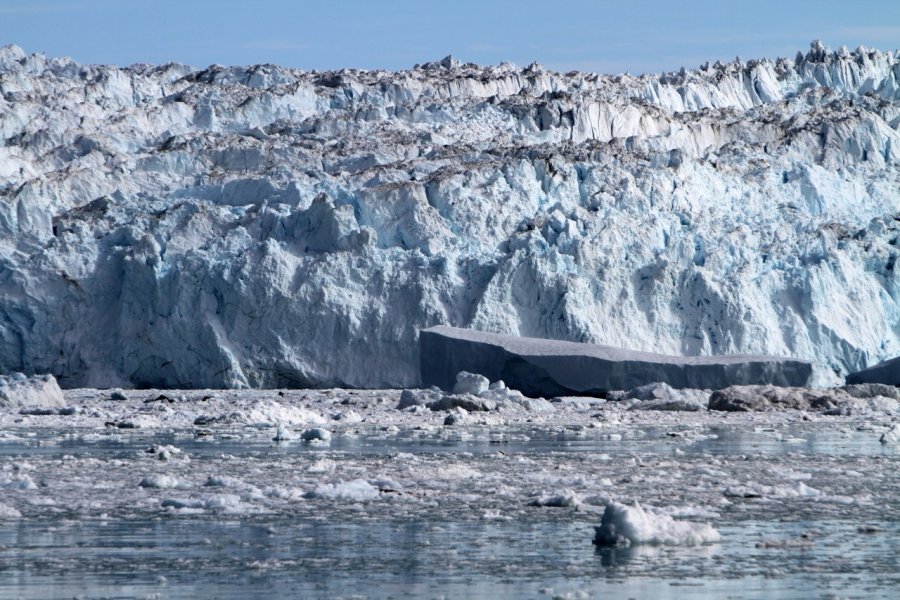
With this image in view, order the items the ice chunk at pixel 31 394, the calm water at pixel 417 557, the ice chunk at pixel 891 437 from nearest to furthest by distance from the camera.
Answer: the calm water at pixel 417 557, the ice chunk at pixel 891 437, the ice chunk at pixel 31 394

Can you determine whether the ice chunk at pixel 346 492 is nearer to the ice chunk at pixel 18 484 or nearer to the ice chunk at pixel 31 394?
the ice chunk at pixel 18 484

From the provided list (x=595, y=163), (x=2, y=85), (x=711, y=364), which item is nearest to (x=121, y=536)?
(x=711, y=364)

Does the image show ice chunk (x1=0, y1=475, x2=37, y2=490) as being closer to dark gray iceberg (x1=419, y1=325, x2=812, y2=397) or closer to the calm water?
the calm water

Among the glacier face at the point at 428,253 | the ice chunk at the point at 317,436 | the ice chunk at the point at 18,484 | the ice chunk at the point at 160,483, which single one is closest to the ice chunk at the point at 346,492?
the ice chunk at the point at 160,483

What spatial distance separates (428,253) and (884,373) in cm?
680

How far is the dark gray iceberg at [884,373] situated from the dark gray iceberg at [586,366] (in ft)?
3.74

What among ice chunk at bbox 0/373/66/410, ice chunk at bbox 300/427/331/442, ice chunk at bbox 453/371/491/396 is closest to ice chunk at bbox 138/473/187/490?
ice chunk at bbox 300/427/331/442

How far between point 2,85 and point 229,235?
1346cm

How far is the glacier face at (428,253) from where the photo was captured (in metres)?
19.2

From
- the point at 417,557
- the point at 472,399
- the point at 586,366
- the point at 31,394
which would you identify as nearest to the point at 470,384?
the point at 472,399

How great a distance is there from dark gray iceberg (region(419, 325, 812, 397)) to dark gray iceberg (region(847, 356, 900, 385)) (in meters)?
1.14

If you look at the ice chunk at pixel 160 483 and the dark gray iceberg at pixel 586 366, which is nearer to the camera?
the ice chunk at pixel 160 483

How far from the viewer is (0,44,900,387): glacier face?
1920 cm

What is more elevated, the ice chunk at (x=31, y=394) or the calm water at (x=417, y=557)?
the ice chunk at (x=31, y=394)
